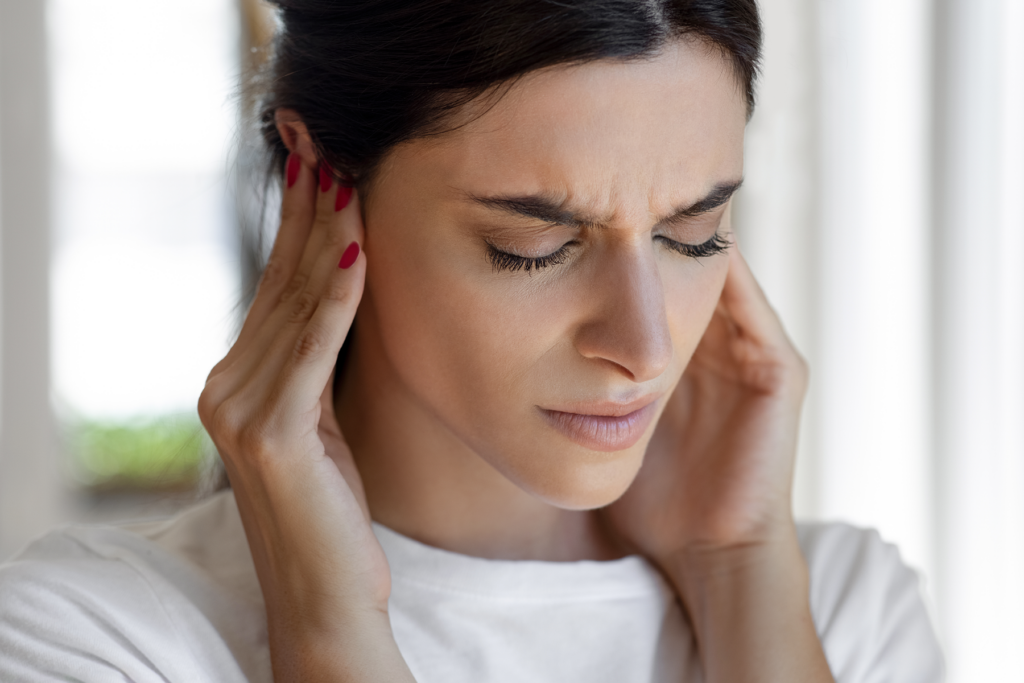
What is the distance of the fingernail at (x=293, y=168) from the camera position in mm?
1110

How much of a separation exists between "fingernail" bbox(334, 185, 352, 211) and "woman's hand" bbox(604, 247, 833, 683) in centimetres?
46

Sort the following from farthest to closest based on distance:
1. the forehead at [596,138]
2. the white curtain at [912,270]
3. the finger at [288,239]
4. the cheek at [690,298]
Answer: the white curtain at [912,270] → the finger at [288,239] → the cheek at [690,298] → the forehead at [596,138]

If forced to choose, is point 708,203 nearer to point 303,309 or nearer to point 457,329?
point 457,329

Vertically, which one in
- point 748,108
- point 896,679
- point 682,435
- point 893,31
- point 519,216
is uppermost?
point 893,31

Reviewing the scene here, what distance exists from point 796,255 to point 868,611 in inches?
53.8

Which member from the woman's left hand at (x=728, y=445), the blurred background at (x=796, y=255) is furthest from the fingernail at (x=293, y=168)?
the woman's left hand at (x=728, y=445)

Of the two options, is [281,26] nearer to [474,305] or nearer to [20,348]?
[474,305]

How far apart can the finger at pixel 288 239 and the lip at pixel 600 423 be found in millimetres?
353

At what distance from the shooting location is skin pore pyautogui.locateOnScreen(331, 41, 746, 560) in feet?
2.85

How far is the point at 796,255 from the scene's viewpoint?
2379mm

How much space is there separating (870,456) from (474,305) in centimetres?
149

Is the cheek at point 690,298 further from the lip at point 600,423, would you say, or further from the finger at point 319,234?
the finger at point 319,234

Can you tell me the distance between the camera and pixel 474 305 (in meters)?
0.91

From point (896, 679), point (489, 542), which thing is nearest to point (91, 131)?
point (489, 542)
